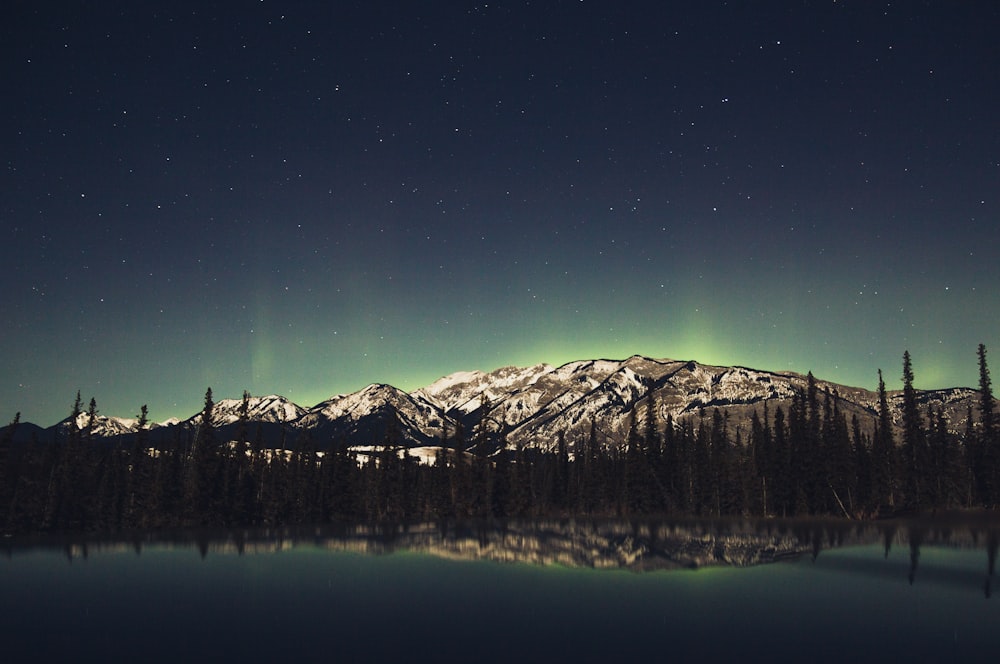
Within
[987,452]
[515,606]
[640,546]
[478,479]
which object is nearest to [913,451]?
[987,452]

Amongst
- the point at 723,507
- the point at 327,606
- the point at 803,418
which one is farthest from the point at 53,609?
the point at 723,507

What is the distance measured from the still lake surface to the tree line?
51.3 m

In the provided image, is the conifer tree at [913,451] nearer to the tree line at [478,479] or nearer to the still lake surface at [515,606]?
the tree line at [478,479]

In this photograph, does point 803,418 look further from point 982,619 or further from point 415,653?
point 415,653

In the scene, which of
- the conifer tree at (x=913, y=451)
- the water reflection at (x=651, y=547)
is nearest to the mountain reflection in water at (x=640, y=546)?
the water reflection at (x=651, y=547)

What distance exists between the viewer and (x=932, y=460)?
Result: 110 m

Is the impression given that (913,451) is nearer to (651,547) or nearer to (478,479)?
(478,479)

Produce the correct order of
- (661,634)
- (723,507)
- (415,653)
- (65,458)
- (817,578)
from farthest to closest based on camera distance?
(723,507) < (65,458) < (817,578) < (661,634) < (415,653)

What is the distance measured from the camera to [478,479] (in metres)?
114

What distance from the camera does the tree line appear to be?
8775cm

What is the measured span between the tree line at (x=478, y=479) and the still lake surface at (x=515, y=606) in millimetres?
51336

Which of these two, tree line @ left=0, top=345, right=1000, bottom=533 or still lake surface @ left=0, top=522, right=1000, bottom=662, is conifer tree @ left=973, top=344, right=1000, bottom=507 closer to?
tree line @ left=0, top=345, right=1000, bottom=533

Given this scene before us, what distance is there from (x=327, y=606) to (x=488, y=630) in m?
6.96

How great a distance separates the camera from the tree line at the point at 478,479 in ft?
288
